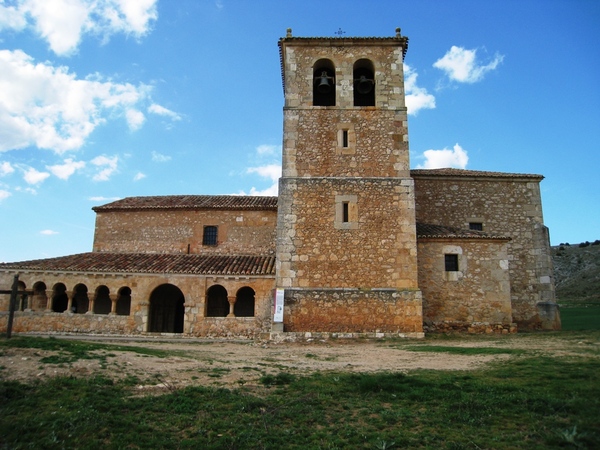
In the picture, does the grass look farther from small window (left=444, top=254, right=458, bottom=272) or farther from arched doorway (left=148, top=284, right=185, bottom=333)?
arched doorway (left=148, top=284, right=185, bottom=333)

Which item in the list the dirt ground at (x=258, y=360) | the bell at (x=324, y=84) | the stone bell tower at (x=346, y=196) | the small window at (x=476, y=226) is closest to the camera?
the dirt ground at (x=258, y=360)

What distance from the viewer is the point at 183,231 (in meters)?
22.8

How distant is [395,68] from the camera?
1914cm

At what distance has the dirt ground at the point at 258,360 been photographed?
8.81 meters

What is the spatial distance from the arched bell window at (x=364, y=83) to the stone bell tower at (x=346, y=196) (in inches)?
2.9

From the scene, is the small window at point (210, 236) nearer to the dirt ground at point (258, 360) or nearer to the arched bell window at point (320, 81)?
the dirt ground at point (258, 360)

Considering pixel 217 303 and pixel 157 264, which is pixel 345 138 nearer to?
pixel 217 303

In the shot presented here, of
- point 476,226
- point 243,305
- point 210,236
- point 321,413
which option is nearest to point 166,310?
point 243,305

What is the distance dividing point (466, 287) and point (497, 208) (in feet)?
19.0

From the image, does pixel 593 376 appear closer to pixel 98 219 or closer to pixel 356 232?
pixel 356 232

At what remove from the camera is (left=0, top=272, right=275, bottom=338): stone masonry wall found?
18547 millimetres

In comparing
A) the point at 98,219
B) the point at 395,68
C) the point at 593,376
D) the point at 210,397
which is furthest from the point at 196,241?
the point at 593,376

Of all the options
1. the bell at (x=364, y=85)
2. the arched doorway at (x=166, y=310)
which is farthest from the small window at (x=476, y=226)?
the arched doorway at (x=166, y=310)

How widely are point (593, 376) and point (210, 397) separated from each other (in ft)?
22.5
